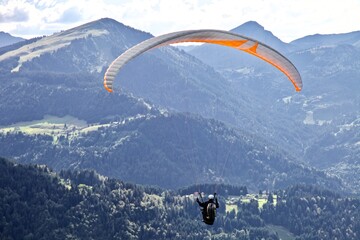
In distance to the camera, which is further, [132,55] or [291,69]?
[291,69]

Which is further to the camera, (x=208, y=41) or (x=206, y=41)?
(x=208, y=41)

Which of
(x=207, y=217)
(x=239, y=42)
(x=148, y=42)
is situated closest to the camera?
(x=207, y=217)

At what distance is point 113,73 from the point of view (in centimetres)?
6594

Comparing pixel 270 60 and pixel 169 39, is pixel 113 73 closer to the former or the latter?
pixel 169 39

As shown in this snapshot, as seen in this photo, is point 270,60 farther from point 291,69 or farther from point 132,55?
point 132,55

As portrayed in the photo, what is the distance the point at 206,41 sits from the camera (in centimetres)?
7306

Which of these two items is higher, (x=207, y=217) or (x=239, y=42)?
(x=239, y=42)

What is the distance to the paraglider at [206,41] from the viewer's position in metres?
66.4

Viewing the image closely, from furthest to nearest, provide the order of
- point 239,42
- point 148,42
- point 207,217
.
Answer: point 239,42, point 148,42, point 207,217

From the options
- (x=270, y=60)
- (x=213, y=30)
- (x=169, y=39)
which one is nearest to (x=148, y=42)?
(x=169, y=39)

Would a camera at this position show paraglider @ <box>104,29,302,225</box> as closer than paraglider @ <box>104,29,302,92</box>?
Yes

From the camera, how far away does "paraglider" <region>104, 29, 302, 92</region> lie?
66438mm

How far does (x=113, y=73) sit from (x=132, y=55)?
8.71ft

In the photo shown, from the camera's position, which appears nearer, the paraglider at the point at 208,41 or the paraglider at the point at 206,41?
the paraglider at the point at 208,41
